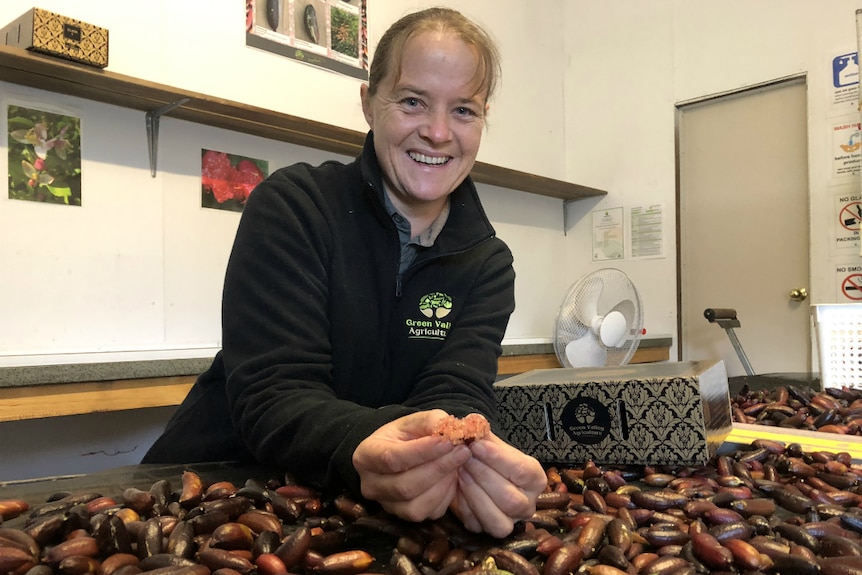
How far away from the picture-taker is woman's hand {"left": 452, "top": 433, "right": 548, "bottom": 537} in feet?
2.25

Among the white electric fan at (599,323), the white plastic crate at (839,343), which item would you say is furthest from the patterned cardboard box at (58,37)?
the white plastic crate at (839,343)

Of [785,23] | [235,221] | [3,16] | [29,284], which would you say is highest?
[785,23]

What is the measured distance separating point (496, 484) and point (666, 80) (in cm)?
412

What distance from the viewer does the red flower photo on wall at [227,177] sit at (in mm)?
2787

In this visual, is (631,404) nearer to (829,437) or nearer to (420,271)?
(420,271)

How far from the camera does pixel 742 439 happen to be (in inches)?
49.6

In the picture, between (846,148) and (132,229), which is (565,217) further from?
(132,229)

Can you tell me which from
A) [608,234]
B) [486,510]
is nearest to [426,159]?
[486,510]

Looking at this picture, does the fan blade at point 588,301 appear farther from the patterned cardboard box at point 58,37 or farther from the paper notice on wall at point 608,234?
the patterned cardboard box at point 58,37

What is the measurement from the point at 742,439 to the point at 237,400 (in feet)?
3.11

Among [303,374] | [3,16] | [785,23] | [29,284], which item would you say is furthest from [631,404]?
[785,23]

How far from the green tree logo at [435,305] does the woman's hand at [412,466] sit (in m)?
0.40

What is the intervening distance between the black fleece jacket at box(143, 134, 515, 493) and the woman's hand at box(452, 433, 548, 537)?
0.65ft

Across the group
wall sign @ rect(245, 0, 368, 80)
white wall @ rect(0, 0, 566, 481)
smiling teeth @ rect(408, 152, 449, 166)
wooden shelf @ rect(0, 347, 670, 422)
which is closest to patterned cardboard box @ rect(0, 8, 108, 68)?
white wall @ rect(0, 0, 566, 481)
